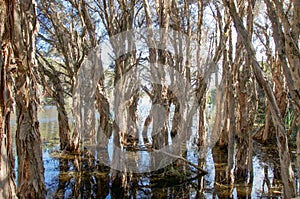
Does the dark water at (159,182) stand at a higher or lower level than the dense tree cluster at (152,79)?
lower

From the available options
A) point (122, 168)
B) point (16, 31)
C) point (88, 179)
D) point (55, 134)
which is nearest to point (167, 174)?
point (122, 168)

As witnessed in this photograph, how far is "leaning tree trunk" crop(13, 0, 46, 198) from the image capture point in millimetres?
3688

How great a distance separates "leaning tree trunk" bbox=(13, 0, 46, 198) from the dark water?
1.96 meters

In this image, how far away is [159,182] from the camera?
22.4ft

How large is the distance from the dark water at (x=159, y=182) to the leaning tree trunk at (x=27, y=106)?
196 cm

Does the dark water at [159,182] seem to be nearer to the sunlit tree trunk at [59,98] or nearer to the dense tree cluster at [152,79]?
the dense tree cluster at [152,79]

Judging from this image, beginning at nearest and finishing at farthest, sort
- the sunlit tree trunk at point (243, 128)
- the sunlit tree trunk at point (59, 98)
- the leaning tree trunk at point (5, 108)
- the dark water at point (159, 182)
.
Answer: the leaning tree trunk at point (5, 108) < the dark water at point (159, 182) < the sunlit tree trunk at point (243, 128) < the sunlit tree trunk at point (59, 98)

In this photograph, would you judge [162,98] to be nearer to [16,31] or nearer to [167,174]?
[167,174]

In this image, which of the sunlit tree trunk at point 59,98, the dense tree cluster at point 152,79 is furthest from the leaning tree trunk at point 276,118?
the sunlit tree trunk at point 59,98

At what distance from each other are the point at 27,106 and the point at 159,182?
397 cm

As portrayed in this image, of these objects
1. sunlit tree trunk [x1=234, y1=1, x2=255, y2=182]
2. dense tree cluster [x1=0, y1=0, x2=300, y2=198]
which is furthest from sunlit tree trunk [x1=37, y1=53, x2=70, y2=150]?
sunlit tree trunk [x1=234, y1=1, x2=255, y2=182]

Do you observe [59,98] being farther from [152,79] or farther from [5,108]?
[5,108]

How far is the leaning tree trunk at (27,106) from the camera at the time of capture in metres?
3.69

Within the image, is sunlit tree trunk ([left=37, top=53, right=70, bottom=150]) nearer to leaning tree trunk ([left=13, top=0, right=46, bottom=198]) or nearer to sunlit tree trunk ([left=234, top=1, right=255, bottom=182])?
leaning tree trunk ([left=13, top=0, right=46, bottom=198])
